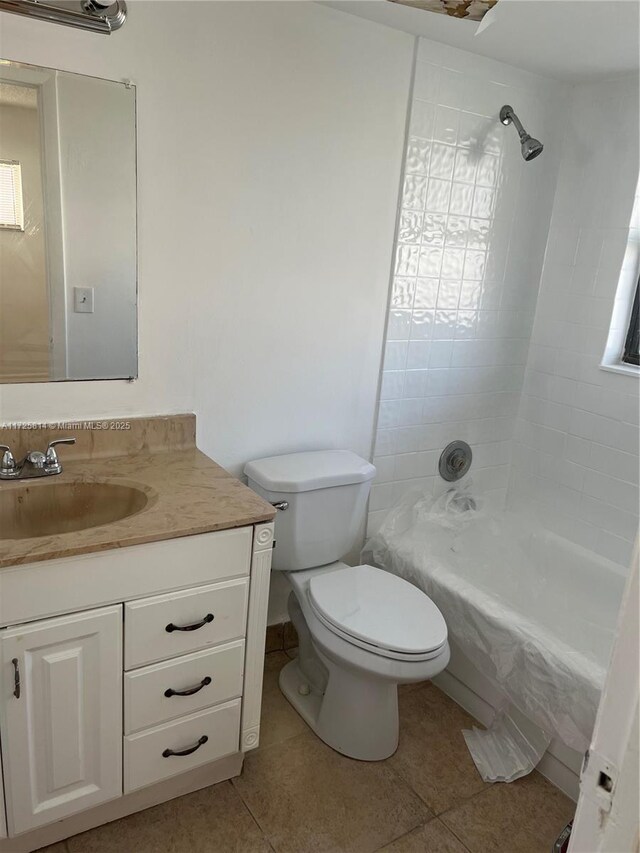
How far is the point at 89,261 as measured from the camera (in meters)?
1.70

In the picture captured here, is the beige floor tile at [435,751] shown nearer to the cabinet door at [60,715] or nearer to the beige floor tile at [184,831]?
the beige floor tile at [184,831]

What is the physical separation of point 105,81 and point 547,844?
228 cm

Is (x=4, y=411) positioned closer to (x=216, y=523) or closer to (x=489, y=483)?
(x=216, y=523)

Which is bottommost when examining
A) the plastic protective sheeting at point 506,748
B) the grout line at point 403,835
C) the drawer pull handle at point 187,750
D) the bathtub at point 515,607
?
the grout line at point 403,835

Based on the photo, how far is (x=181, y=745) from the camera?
161cm

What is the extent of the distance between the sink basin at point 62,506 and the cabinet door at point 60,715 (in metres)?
0.32

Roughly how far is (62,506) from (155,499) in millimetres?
267

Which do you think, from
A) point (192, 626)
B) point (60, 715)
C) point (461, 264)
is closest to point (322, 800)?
point (192, 626)

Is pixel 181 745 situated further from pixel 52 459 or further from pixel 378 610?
pixel 52 459

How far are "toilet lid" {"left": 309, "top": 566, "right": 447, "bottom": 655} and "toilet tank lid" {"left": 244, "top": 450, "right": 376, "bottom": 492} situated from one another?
30 cm

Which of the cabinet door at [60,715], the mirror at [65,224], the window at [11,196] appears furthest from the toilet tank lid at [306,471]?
the window at [11,196]

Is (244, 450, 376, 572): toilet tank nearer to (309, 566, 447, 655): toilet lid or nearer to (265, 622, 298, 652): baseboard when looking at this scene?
(309, 566, 447, 655): toilet lid

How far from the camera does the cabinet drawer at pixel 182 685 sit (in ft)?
4.91

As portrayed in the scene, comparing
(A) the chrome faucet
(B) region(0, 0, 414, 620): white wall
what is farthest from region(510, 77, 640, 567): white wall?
(A) the chrome faucet
